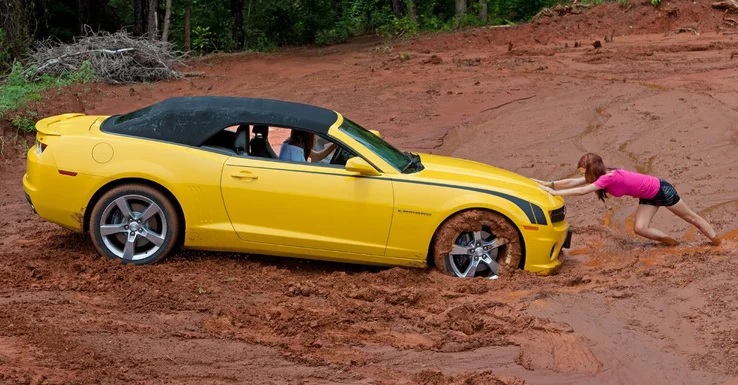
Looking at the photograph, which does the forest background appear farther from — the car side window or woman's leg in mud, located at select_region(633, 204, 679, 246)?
woman's leg in mud, located at select_region(633, 204, 679, 246)

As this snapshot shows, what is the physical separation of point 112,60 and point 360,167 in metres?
11.3

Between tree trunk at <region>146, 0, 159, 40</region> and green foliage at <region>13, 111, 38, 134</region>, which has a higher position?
tree trunk at <region>146, 0, 159, 40</region>

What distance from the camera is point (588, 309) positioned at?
7.96 metres

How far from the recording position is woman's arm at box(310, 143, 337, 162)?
368 inches

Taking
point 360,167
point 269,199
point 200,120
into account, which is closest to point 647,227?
point 360,167

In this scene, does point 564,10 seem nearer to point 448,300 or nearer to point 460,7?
point 460,7

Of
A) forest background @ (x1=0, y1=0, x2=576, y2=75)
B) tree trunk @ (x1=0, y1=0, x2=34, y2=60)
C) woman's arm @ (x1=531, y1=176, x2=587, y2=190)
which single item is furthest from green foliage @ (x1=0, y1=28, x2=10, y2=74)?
woman's arm @ (x1=531, y1=176, x2=587, y2=190)

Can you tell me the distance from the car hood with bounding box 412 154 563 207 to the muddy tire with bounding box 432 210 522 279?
28 centimetres

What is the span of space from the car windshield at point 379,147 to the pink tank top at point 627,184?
6.37 ft

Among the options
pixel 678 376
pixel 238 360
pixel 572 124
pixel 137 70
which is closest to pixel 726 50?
pixel 572 124

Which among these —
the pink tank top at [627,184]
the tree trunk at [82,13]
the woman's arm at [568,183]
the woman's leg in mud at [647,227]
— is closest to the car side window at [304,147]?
the woman's arm at [568,183]

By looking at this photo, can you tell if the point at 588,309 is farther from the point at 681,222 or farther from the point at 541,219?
the point at 681,222

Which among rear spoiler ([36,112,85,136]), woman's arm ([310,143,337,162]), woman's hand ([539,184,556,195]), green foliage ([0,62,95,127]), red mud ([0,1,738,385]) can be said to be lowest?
red mud ([0,1,738,385])

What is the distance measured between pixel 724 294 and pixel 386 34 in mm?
18576
